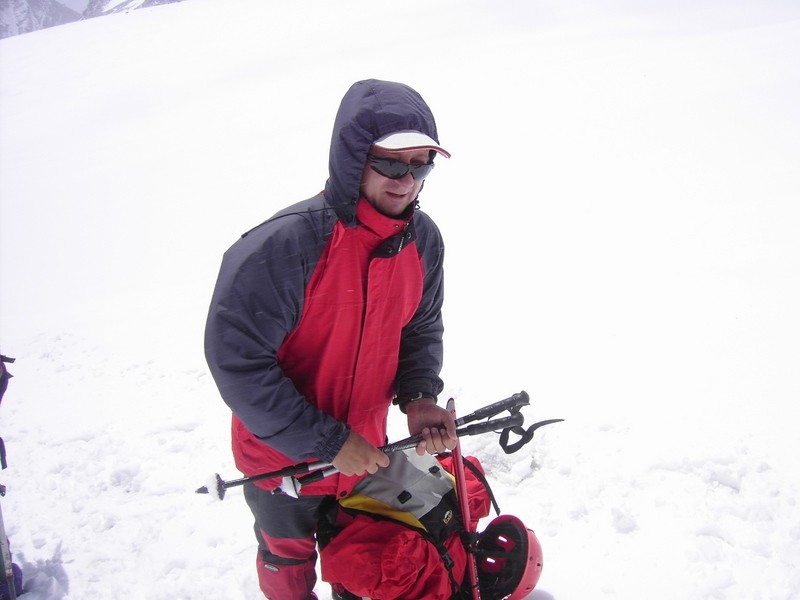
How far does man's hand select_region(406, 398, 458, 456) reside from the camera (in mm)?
2305

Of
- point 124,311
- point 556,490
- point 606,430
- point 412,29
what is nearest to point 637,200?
point 606,430

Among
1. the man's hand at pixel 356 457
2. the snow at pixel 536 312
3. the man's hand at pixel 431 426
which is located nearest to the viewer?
the man's hand at pixel 356 457

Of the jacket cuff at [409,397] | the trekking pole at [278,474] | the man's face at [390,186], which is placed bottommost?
the trekking pole at [278,474]

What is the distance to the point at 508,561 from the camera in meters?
2.58

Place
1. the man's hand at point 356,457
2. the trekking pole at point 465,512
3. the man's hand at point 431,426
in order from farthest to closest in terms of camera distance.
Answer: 1. the trekking pole at point 465,512
2. the man's hand at point 431,426
3. the man's hand at point 356,457

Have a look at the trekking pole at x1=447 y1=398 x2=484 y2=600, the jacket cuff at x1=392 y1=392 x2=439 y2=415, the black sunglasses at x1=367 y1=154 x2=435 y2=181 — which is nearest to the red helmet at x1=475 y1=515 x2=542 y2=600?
the trekking pole at x1=447 y1=398 x2=484 y2=600

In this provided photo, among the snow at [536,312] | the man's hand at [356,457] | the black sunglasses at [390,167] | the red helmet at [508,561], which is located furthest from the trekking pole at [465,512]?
the black sunglasses at [390,167]

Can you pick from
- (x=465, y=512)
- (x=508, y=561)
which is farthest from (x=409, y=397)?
(x=508, y=561)

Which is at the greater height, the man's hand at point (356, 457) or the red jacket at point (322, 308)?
the red jacket at point (322, 308)

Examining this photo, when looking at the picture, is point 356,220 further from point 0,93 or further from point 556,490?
point 0,93

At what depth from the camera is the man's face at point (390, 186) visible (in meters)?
1.97

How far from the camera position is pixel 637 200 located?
844 cm

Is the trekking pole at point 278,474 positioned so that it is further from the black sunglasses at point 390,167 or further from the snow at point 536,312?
the snow at point 536,312

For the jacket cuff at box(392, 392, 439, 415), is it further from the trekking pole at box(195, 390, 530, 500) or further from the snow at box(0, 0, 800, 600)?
the snow at box(0, 0, 800, 600)
